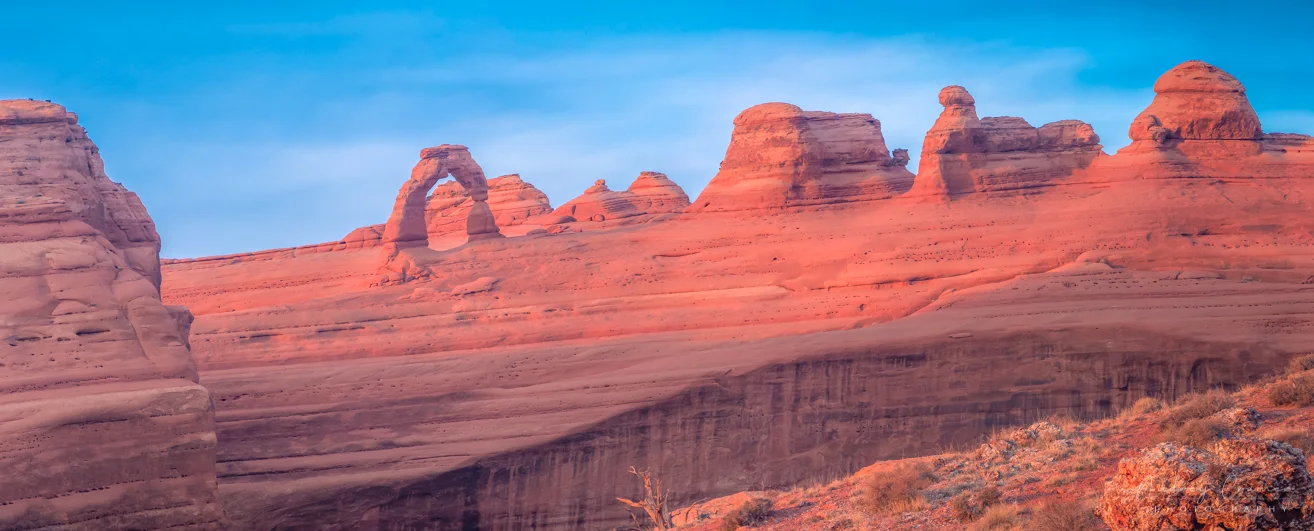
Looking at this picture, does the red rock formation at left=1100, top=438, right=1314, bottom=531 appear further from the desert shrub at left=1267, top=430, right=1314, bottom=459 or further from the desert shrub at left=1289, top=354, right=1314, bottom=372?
the desert shrub at left=1289, top=354, right=1314, bottom=372

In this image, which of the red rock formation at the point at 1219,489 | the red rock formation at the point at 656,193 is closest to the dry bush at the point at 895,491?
the red rock formation at the point at 1219,489

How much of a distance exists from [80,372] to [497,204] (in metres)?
43.1

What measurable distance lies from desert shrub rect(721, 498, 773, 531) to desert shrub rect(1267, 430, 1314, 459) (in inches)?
241

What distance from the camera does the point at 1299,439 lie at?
13.3 meters

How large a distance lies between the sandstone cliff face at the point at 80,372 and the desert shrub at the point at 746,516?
10930 millimetres

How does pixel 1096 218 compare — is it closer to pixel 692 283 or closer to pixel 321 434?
pixel 692 283

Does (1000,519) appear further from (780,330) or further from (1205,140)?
(1205,140)

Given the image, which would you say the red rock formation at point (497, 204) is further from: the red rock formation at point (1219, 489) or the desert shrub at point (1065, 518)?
the red rock formation at point (1219, 489)

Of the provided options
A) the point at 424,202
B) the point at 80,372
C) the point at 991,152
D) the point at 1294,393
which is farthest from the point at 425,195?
the point at 1294,393

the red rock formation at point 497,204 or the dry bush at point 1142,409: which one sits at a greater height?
the red rock formation at point 497,204

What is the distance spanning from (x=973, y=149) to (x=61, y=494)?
1083 inches

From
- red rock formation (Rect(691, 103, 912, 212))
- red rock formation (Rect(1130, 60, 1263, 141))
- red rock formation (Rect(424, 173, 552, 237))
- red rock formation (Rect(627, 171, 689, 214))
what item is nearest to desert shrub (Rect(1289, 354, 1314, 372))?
red rock formation (Rect(1130, 60, 1263, 141))

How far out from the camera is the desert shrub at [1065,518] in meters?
11.7

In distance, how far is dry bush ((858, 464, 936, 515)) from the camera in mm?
14234
